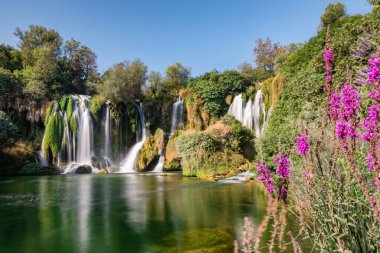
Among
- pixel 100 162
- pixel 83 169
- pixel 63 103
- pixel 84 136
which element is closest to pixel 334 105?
pixel 83 169

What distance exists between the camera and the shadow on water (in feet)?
24.2

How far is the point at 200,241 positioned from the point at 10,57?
49.3 m

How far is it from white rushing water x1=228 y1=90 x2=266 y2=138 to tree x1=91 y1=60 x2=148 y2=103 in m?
12.7

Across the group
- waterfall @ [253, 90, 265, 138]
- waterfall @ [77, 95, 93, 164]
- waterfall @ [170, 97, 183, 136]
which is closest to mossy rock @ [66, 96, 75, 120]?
waterfall @ [77, 95, 93, 164]

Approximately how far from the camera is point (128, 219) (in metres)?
10.1

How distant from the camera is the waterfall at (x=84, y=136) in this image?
1248 inches

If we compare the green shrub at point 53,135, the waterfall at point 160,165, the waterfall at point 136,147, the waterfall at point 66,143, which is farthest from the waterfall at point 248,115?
the green shrub at point 53,135

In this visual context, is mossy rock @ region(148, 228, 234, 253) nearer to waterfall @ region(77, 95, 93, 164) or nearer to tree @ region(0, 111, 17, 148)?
waterfall @ region(77, 95, 93, 164)

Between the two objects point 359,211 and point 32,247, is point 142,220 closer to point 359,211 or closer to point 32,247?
point 32,247

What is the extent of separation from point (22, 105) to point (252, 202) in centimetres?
3022

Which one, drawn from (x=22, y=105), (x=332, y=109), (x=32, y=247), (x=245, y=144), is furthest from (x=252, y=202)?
(x=22, y=105)

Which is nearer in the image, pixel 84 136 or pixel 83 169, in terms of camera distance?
pixel 83 169

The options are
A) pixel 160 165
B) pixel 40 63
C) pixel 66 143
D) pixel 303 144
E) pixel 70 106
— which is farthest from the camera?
pixel 40 63

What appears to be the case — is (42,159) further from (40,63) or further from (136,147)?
(40,63)
